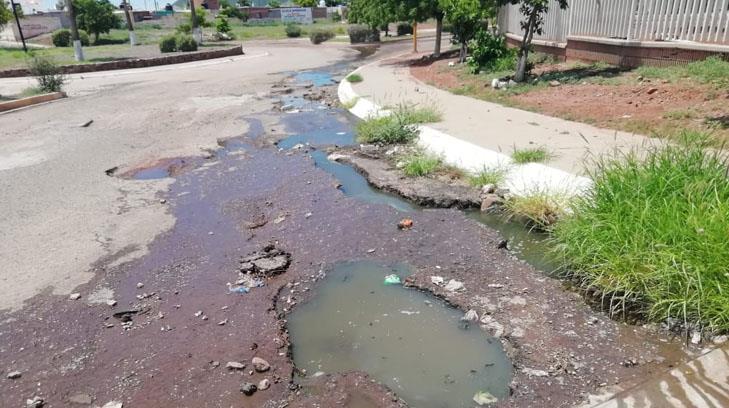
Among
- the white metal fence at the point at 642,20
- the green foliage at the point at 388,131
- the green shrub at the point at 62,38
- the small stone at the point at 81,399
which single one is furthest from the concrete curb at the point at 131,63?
the small stone at the point at 81,399

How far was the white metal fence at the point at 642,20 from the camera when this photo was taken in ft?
31.3

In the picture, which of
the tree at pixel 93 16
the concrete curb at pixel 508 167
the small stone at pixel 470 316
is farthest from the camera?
the tree at pixel 93 16

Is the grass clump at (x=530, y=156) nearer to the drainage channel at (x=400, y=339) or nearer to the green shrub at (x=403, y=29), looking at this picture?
the drainage channel at (x=400, y=339)

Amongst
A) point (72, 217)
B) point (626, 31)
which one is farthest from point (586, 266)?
point (626, 31)

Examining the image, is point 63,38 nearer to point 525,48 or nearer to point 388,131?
point 525,48

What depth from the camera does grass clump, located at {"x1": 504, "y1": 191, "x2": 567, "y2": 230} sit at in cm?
531

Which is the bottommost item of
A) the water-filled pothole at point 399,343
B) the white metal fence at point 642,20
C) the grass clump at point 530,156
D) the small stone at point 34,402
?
the water-filled pothole at point 399,343

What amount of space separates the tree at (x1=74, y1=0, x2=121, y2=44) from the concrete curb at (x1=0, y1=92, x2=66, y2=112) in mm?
28431

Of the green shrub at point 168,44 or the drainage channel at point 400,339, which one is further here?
the green shrub at point 168,44

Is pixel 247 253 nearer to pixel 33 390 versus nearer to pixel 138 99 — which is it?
pixel 33 390

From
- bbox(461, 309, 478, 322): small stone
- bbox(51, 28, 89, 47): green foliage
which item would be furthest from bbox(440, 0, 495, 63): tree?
bbox(51, 28, 89, 47): green foliage

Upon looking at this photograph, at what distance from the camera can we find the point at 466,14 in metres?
13.6

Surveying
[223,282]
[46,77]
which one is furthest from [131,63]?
[223,282]

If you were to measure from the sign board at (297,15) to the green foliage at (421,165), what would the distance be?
5932 cm
